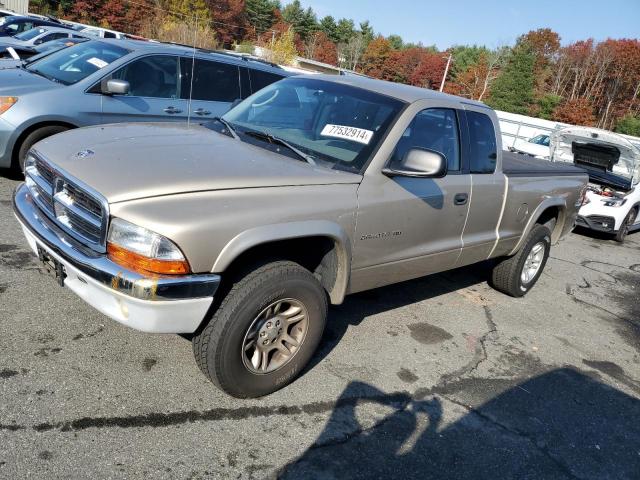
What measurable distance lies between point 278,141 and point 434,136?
4.04 ft

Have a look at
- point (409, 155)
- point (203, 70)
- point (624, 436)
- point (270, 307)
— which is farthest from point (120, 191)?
point (203, 70)

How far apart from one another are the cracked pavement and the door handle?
45.5 inches

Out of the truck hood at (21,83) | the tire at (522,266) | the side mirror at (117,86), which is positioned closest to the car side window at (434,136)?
the tire at (522,266)

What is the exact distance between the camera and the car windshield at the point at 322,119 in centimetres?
354

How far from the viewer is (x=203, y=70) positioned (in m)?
7.09

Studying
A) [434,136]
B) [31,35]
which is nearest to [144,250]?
[434,136]

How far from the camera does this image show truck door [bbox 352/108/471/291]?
3443 mm

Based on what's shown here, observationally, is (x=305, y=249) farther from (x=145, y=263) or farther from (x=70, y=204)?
(x=70, y=204)

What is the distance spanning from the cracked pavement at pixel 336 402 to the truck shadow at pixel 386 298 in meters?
0.02

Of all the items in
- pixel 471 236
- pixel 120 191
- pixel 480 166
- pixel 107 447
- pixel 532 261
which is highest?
pixel 480 166

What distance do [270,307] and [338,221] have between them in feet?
2.13

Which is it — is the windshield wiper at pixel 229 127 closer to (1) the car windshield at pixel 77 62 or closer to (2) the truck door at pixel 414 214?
(2) the truck door at pixel 414 214

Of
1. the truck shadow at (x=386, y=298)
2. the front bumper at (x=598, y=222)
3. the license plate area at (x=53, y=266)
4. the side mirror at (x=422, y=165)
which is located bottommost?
the truck shadow at (x=386, y=298)

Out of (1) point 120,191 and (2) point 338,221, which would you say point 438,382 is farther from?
(1) point 120,191
